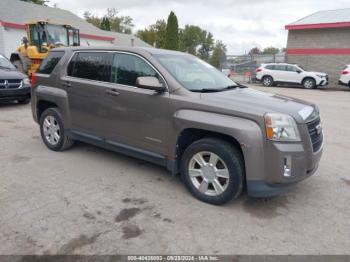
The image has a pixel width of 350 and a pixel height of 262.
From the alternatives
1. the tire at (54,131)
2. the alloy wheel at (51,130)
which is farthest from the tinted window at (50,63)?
the alloy wheel at (51,130)

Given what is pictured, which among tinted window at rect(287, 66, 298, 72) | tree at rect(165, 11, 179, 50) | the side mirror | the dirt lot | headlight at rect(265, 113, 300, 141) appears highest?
tree at rect(165, 11, 179, 50)

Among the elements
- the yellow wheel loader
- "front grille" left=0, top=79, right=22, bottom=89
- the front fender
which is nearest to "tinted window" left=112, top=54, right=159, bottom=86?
the front fender

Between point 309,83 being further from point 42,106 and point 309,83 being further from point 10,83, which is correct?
point 42,106

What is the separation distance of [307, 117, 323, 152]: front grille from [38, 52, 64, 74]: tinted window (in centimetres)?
411

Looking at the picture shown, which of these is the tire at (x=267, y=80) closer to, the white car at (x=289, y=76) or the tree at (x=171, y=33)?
the white car at (x=289, y=76)

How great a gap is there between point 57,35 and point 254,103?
1382 centimetres

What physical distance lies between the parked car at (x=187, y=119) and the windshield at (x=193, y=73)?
0.06 feet

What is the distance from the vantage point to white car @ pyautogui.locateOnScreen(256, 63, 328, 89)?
19.5m

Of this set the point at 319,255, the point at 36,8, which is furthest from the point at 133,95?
the point at 36,8

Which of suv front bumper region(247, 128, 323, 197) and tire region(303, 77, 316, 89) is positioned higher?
tire region(303, 77, 316, 89)

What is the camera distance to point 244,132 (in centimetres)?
325

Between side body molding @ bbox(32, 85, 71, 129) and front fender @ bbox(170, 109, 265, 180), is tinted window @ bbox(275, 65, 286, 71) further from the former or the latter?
front fender @ bbox(170, 109, 265, 180)

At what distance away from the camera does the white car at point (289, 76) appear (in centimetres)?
1953

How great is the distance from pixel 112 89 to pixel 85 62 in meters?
0.89
